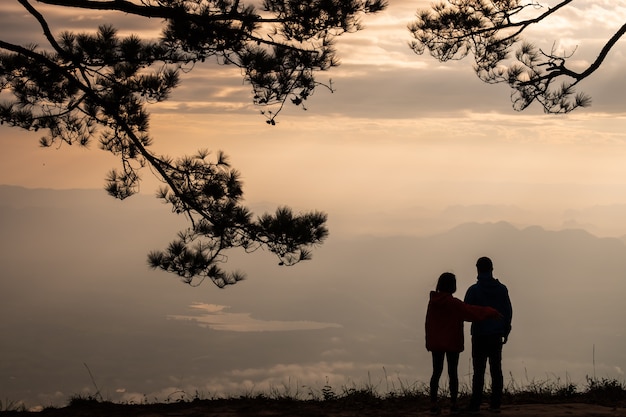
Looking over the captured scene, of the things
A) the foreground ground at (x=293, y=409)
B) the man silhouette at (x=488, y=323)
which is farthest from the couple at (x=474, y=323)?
the foreground ground at (x=293, y=409)

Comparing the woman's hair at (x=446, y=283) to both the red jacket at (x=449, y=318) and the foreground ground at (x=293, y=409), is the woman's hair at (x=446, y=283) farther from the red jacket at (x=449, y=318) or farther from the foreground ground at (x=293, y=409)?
the foreground ground at (x=293, y=409)

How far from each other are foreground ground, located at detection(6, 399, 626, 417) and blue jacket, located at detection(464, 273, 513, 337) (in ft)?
3.31

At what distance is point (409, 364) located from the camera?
646 ft

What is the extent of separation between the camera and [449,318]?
848cm

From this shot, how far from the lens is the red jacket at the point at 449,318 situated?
330 inches

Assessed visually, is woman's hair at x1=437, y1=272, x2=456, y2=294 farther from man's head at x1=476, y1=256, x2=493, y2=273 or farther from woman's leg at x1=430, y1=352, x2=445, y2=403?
woman's leg at x1=430, y1=352, x2=445, y2=403

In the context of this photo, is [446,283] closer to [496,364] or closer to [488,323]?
[488,323]

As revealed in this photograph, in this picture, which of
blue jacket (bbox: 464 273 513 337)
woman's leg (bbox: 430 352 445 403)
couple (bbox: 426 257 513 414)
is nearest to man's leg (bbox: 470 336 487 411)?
couple (bbox: 426 257 513 414)

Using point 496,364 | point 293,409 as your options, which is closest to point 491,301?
point 496,364

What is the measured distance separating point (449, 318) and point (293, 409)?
2.33m

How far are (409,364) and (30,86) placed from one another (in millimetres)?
191221

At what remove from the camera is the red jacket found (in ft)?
27.5

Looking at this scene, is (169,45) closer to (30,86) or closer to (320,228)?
(30,86)

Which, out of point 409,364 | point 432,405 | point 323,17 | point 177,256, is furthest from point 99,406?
point 409,364
